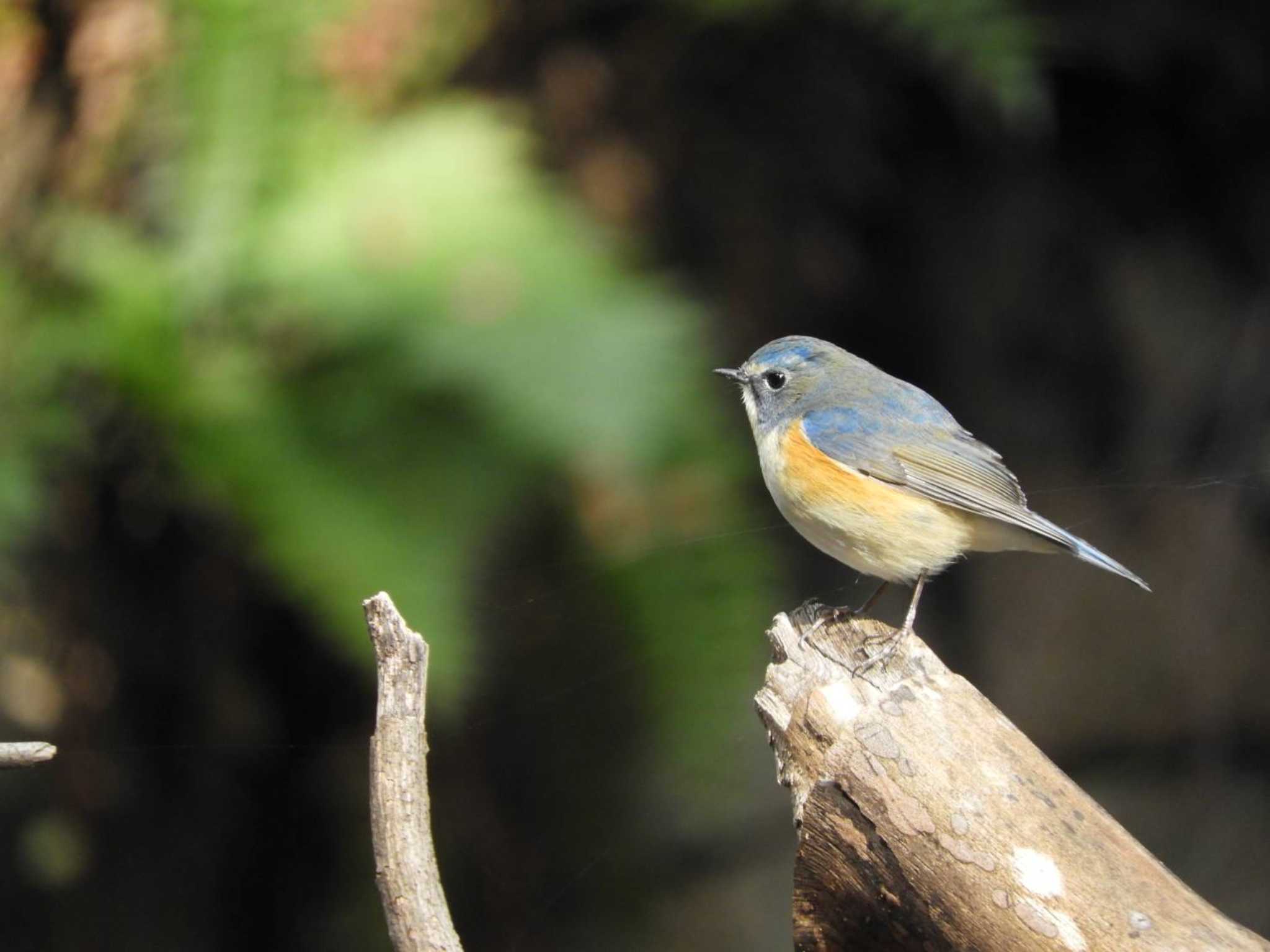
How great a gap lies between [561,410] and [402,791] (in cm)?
176

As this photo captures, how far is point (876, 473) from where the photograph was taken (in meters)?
1.97

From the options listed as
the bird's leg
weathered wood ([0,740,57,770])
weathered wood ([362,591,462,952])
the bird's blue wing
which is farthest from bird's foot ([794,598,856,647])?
weathered wood ([0,740,57,770])

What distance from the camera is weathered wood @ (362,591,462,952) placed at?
1279 mm

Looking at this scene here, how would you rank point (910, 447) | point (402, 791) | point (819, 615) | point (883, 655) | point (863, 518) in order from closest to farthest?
point (402, 791) < point (883, 655) < point (819, 615) < point (863, 518) < point (910, 447)

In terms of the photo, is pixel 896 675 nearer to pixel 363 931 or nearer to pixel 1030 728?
pixel 363 931

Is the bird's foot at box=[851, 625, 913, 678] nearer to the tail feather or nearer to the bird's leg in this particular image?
the bird's leg

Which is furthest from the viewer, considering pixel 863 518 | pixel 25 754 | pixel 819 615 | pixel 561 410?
pixel 561 410

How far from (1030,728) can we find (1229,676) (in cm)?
61

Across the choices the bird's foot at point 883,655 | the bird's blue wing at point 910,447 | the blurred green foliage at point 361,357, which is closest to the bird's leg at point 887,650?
the bird's foot at point 883,655

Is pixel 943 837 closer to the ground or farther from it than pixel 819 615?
closer to the ground

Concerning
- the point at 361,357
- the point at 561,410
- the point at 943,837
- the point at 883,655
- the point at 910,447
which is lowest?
the point at 943,837

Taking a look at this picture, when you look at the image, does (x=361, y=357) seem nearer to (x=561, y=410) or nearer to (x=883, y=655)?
(x=561, y=410)

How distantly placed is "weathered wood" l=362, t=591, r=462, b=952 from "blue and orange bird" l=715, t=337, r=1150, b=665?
0.75 m

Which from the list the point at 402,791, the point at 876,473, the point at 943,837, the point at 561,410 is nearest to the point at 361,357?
the point at 561,410
